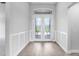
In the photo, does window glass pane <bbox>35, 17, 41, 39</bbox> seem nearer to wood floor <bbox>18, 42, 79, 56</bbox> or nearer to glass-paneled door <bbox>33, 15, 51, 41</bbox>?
glass-paneled door <bbox>33, 15, 51, 41</bbox>

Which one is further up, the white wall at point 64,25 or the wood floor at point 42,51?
the white wall at point 64,25

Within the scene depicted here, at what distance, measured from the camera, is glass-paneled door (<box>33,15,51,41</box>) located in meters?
8.11

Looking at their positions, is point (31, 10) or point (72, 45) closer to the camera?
point (72, 45)

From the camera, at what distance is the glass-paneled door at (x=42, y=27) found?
8109 mm

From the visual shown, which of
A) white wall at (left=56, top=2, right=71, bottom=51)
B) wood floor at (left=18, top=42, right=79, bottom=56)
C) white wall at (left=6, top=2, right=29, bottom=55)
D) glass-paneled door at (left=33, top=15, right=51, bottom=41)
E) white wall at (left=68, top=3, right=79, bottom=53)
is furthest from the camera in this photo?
glass-paneled door at (left=33, top=15, right=51, bottom=41)

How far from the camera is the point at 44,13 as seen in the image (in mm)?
8203

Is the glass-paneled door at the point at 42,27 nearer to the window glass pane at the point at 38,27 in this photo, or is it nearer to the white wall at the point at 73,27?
the window glass pane at the point at 38,27

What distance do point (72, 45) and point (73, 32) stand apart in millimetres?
415

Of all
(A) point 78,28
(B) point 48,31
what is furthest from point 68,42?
(B) point 48,31

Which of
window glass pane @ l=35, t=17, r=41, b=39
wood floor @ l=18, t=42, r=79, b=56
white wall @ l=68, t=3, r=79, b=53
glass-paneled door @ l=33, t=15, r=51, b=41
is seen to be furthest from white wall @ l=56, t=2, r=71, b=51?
window glass pane @ l=35, t=17, r=41, b=39

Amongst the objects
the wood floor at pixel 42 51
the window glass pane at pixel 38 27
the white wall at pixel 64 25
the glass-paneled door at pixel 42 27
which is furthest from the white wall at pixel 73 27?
the window glass pane at pixel 38 27

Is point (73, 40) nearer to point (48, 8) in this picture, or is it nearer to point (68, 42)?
point (68, 42)

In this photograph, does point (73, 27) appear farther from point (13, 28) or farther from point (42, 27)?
point (42, 27)

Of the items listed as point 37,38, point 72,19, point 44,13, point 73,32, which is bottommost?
point 37,38
